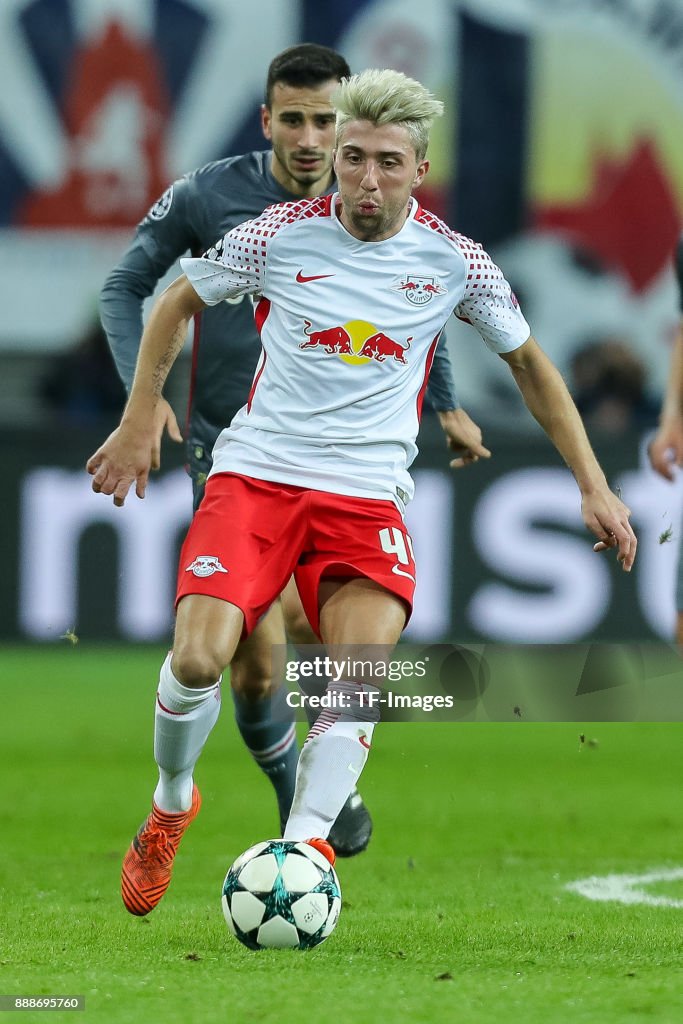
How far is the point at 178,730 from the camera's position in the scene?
4395 millimetres

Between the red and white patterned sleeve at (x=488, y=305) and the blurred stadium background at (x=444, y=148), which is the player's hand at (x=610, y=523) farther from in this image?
the blurred stadium background at (x=444, y=148)

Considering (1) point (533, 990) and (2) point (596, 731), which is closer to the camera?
(1) point (533, 990)

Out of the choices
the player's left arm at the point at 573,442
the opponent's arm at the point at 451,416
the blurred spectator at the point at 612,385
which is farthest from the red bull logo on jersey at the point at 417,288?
the blurred spectator at the point at 612,385

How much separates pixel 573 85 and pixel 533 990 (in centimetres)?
1182

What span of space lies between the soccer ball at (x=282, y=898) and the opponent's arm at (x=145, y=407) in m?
1.00

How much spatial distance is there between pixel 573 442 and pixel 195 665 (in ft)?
3.80

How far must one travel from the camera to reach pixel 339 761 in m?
4.10

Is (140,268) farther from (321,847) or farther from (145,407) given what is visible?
(321,847)

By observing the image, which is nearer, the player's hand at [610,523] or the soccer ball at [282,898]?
the soccer ball at [282,898]

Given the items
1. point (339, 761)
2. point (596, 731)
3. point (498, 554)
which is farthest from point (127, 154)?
point (339, 761)

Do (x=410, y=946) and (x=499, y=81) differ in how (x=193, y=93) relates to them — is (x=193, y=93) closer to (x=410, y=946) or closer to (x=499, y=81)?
(x=499, y=81)

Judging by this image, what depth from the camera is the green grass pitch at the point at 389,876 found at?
11.7 feet

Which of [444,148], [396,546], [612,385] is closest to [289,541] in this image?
[396,546]
